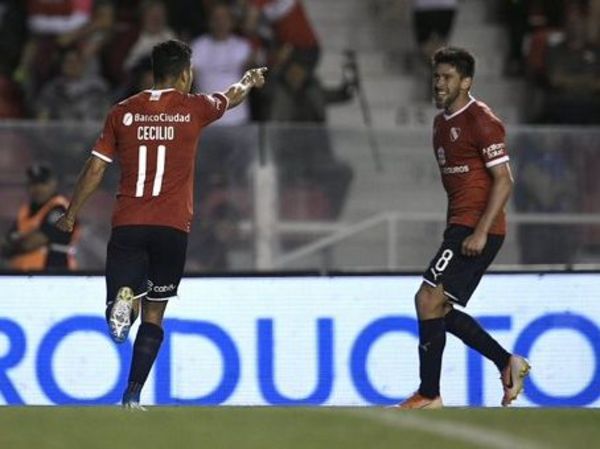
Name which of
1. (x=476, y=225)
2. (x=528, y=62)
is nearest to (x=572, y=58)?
(x=528, y=62)

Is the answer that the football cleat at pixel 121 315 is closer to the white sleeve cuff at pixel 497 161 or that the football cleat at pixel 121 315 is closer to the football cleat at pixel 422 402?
the football cleat at pixel 422 402

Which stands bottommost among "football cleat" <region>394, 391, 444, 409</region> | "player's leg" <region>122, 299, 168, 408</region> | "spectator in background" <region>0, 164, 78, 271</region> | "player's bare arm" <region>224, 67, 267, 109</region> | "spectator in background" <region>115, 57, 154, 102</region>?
"football cleat" <region>394, 391, 444, 409</region>

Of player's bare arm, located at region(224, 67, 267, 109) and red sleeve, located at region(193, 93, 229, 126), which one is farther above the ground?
player's bare arm, located at region(224, 67, 267, 109)

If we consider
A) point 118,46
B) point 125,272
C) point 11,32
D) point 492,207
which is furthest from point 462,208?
point 11,32

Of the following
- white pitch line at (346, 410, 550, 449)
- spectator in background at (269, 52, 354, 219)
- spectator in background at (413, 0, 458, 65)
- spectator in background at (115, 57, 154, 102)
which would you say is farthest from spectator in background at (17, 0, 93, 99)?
white pitch line at (346, 410, 550, 449)

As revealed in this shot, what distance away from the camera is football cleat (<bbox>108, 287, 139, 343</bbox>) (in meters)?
9.69

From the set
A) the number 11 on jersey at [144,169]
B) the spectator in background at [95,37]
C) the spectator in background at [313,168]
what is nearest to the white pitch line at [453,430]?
the number 11 on jersey at [144,169]

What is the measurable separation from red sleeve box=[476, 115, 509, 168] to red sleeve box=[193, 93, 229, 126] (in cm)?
133

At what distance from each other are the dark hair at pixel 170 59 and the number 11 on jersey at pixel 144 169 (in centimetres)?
37

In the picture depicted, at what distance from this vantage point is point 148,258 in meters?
10.0

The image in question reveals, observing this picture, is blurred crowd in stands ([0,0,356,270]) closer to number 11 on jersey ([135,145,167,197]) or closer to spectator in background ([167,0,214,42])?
spectator in background ([167,0,214,42])

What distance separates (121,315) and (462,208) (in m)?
1.88

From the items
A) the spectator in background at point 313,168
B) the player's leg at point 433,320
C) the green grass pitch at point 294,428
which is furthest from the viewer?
the spectator in background at point 313,168

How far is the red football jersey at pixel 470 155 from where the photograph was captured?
998 centimetres
